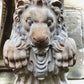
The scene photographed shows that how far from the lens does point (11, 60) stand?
2.68ft

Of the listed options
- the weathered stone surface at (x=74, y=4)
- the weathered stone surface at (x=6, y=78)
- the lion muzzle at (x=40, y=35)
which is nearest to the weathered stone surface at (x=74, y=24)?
the weathered stone surface at (x=74, y=4)

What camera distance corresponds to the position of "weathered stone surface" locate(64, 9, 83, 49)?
1.34 metres

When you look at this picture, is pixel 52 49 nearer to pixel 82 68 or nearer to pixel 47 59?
pixel 47 59

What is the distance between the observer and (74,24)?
1362mm

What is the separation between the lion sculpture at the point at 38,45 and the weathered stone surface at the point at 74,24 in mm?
483

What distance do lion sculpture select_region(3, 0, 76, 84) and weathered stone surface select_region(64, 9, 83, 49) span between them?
48 centimetres

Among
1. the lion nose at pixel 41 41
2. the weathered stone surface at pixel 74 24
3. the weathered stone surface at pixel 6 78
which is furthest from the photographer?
the weathered stone surface at pixel 74 24

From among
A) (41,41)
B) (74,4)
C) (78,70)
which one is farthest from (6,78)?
(74,4)

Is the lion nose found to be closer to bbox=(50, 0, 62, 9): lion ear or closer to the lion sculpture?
the lion sculpture

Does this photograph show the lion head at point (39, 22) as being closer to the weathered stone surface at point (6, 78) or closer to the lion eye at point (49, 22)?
the lion eye at point (49, 22)

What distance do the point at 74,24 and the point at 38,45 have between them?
24.9 inches

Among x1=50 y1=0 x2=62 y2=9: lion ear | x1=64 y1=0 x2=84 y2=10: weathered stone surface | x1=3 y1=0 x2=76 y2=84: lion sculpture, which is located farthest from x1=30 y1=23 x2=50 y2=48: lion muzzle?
Answer: x1=64 y1=0 x2=84 y2=10: weathered stone surface

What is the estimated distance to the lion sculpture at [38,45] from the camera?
31.4 inches

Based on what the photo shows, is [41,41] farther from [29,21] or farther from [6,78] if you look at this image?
[6,78]
